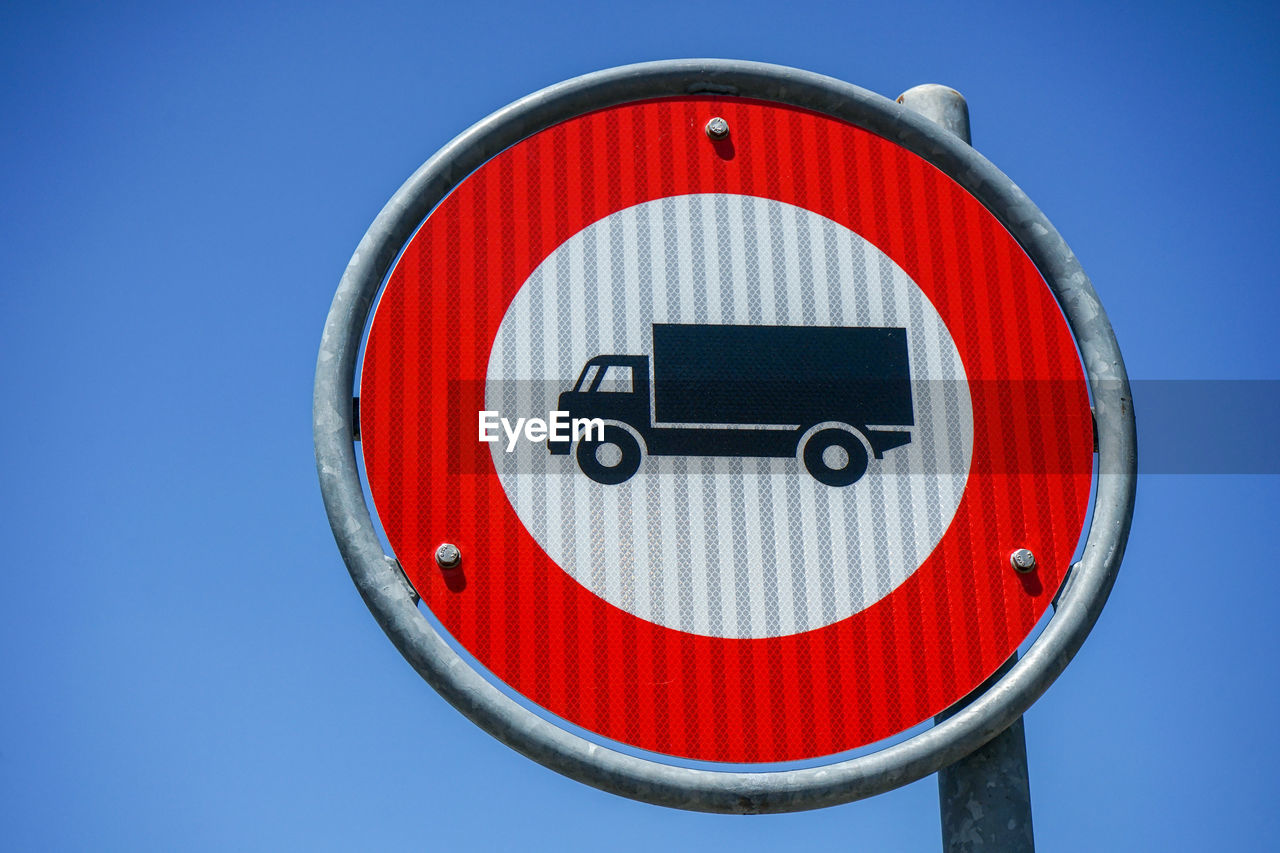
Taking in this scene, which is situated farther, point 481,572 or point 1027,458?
point 1027,458

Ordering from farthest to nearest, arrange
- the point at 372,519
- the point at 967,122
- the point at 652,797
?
the point at 967,122
the point at 372,519
the point at 652,797

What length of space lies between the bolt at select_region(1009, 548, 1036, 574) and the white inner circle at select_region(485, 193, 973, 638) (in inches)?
5.4

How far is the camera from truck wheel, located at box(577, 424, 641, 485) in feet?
8.27

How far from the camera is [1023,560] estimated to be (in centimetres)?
255

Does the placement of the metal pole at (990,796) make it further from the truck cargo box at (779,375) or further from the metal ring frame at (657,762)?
the truck cargo box at (779,375)

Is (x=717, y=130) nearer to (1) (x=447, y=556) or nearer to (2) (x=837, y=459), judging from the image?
(2) (x=837, y=459)

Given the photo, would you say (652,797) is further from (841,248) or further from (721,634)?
(841,248)

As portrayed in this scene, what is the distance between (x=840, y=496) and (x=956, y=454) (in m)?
0.24

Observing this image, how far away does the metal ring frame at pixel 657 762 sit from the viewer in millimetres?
2318

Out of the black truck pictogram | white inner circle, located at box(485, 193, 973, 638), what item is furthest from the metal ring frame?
the black truck pictogram

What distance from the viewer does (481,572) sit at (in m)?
2.46

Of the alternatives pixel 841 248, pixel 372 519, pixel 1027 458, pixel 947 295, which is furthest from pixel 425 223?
pixel 1027 458

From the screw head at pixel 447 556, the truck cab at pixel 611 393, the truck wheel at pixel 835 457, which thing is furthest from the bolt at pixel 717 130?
the screw head at pixel 447 556

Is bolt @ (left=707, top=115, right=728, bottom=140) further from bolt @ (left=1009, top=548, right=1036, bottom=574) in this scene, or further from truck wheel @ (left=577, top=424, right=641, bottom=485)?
bolt @ (left=1009, top=548, right=1036, bottom=574)
